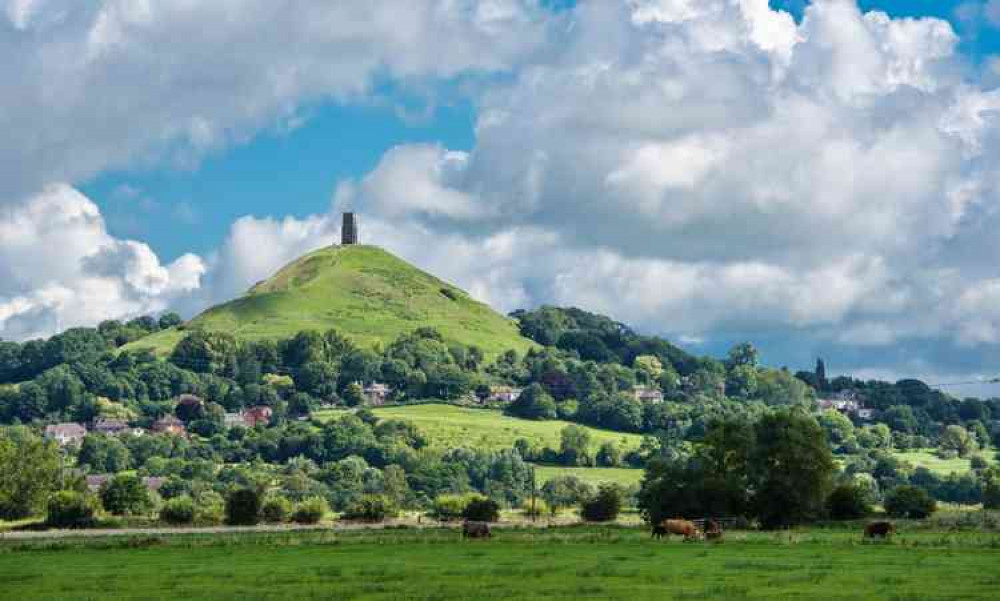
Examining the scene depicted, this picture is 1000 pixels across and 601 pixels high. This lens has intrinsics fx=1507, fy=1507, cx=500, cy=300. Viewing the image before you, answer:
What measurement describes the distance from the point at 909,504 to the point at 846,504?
5.76 metres

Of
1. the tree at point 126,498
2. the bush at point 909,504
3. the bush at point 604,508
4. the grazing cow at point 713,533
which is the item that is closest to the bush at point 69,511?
the tree at point 126,498

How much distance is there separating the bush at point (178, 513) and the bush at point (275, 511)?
272 inches

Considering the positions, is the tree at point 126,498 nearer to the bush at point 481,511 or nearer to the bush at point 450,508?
the bush at point 450,508

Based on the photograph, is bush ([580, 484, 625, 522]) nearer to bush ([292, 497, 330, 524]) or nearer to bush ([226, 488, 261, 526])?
bush ([292, 497, 330, 524])

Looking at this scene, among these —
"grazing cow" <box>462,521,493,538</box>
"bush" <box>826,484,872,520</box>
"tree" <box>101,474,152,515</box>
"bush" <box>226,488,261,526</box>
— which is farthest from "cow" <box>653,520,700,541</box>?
"tree" <box>101,474,152,515</box>

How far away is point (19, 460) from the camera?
165250 mm

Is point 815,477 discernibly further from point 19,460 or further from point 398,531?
point 19,460

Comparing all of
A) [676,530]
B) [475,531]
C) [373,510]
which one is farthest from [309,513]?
[676,530]

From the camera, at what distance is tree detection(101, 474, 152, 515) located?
151 metres

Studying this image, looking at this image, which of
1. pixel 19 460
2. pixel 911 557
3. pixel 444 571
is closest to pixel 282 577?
pixel 444 571

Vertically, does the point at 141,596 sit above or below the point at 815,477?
below

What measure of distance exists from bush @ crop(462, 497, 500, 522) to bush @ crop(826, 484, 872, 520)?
29611 millimetres

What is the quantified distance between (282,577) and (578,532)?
135 ft

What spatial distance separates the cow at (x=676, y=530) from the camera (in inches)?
3602
